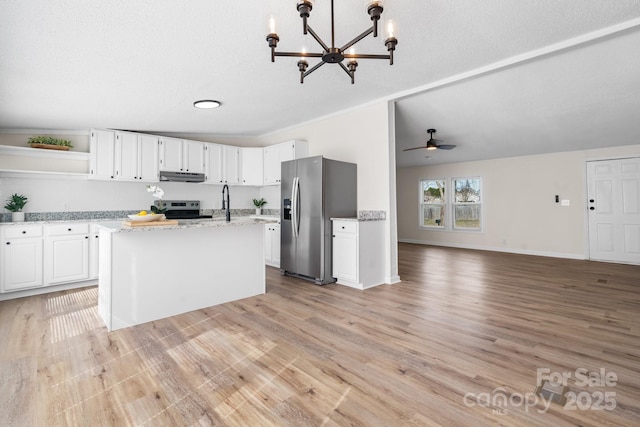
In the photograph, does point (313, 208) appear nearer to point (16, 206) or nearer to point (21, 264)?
point (21, 264)

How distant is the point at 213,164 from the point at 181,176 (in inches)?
25.5

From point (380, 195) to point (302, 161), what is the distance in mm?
1231

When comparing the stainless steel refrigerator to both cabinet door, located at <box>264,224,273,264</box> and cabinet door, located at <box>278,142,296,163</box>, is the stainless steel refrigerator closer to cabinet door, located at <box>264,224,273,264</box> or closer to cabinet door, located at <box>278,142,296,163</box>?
cabinet door, located at <box>278,142,296,163</box>

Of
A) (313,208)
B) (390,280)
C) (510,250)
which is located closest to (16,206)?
(313,208)

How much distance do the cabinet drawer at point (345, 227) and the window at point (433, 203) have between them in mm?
5391

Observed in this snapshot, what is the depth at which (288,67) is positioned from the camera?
3166 mm

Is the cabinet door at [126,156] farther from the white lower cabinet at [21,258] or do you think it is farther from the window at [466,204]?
the window at [466,204]

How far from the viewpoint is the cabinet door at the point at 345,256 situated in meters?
4.10

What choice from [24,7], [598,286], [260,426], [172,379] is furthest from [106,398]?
[598,286]

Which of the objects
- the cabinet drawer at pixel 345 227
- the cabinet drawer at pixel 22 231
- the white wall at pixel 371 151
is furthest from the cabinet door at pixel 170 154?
the cabinet drawer at pixel 345 227

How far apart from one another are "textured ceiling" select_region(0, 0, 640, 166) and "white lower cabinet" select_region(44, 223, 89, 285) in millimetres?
1520

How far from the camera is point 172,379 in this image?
1.97 metres

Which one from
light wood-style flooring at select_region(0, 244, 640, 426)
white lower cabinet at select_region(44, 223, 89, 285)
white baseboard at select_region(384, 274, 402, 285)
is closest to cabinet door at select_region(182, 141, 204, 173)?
white lower cabinet at select_region(44, 223, 89, 285)

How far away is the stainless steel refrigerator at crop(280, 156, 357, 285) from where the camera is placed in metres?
4.31
